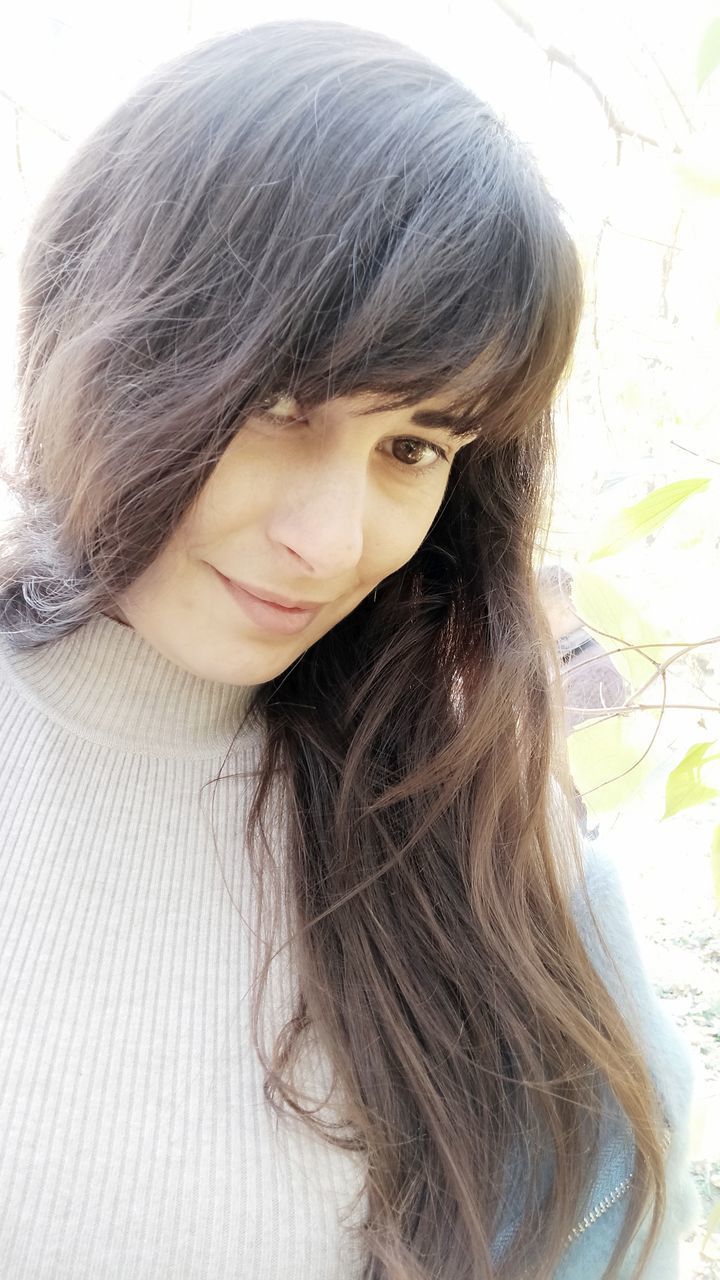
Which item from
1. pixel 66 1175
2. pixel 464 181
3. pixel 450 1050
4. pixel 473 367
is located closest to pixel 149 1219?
pixel 66 1175

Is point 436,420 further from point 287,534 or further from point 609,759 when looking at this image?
point 609,759

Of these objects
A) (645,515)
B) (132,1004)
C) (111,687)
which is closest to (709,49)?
(645,515)

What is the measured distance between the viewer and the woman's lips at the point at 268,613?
92 cm

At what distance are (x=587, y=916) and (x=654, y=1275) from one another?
361mm

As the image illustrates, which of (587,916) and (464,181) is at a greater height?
(464,181)

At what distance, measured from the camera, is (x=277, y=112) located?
79 centimetres

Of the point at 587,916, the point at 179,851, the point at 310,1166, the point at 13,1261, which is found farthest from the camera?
the point at 587,916

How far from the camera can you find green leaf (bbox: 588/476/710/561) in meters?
0.80

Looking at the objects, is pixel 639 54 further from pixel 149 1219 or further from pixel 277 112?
pixel 149 1219

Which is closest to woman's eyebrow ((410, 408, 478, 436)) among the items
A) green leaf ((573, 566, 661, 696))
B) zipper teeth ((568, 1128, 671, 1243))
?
green leaf ((573, 566, 661, 696))

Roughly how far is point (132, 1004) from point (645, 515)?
2.01ft

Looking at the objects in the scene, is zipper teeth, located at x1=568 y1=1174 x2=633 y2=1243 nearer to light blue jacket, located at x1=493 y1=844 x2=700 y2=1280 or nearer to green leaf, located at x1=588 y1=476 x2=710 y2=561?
light blue jacket, located at x1=493 y1=844 x2=700 y2=1280

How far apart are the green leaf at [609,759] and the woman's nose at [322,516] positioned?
0.30m

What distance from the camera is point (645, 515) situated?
817 millimetres
